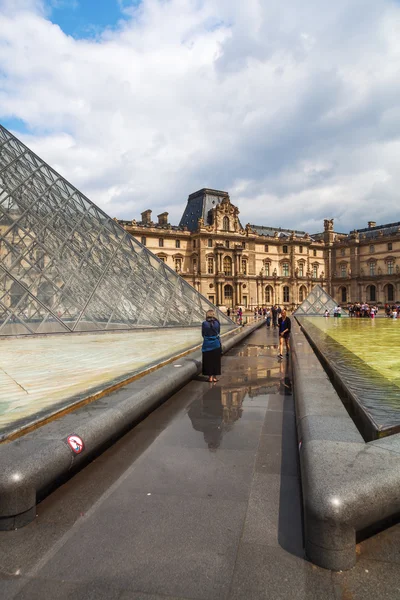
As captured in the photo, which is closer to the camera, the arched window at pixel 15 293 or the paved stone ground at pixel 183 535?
the paved stone ground at pixel 183 535

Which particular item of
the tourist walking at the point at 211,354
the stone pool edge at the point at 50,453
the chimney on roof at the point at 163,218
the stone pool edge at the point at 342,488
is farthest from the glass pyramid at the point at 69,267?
the chimney on roof at the point at 163,218

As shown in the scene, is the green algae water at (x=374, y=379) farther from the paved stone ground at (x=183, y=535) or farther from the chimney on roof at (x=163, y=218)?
the chimney on roof at (x=163, y=218)

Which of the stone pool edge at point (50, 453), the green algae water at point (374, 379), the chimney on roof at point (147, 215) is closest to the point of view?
the stone pool edge at point (50, 453)

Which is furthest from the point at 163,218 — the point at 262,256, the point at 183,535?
the point at 183,535

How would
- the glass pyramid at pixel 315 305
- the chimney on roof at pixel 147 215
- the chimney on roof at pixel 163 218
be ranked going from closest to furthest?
the glass pyramid at pixel 315 305
the chimney on roof at pixel 147 215
the chimney on roof at pixel 163 218

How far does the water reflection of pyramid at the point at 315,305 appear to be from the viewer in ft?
144

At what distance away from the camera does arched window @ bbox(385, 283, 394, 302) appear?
6719 cm

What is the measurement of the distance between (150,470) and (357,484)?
187cm

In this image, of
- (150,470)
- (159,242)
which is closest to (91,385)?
(150,470)

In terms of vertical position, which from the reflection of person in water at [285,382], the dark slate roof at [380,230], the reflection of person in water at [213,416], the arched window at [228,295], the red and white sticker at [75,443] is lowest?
the reflection of person in water at [213,416]

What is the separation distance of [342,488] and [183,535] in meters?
1.04

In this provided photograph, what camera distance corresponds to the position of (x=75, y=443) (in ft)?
11.3

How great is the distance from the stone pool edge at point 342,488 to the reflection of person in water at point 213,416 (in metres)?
1.30

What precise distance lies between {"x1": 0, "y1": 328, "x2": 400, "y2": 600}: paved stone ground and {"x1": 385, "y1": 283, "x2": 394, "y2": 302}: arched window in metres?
69.5
